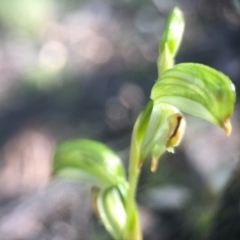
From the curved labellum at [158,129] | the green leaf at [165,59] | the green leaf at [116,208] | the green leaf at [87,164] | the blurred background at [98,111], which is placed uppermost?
the green leaf at [165,59]

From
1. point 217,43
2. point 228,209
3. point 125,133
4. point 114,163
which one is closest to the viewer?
point 114,163

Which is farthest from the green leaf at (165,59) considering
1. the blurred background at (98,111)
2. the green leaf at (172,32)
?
the blurred background at (98,111)

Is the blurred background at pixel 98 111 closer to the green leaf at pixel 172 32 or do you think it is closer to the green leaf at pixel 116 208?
the green leaf at pixel 116 208

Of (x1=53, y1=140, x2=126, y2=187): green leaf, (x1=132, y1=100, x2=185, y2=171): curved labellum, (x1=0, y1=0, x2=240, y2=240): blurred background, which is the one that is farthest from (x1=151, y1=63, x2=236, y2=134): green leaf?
(x1=0, y1=0, x2=240, y2=240): blurred background

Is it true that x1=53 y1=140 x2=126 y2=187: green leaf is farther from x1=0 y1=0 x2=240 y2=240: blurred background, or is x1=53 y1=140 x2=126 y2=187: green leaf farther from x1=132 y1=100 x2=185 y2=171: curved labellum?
x1=0 y1=0 x2=240 y2=240: blurred background

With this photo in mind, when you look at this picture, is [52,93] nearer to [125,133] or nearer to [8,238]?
[125,133]

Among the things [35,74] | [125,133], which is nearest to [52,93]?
[35,74]
